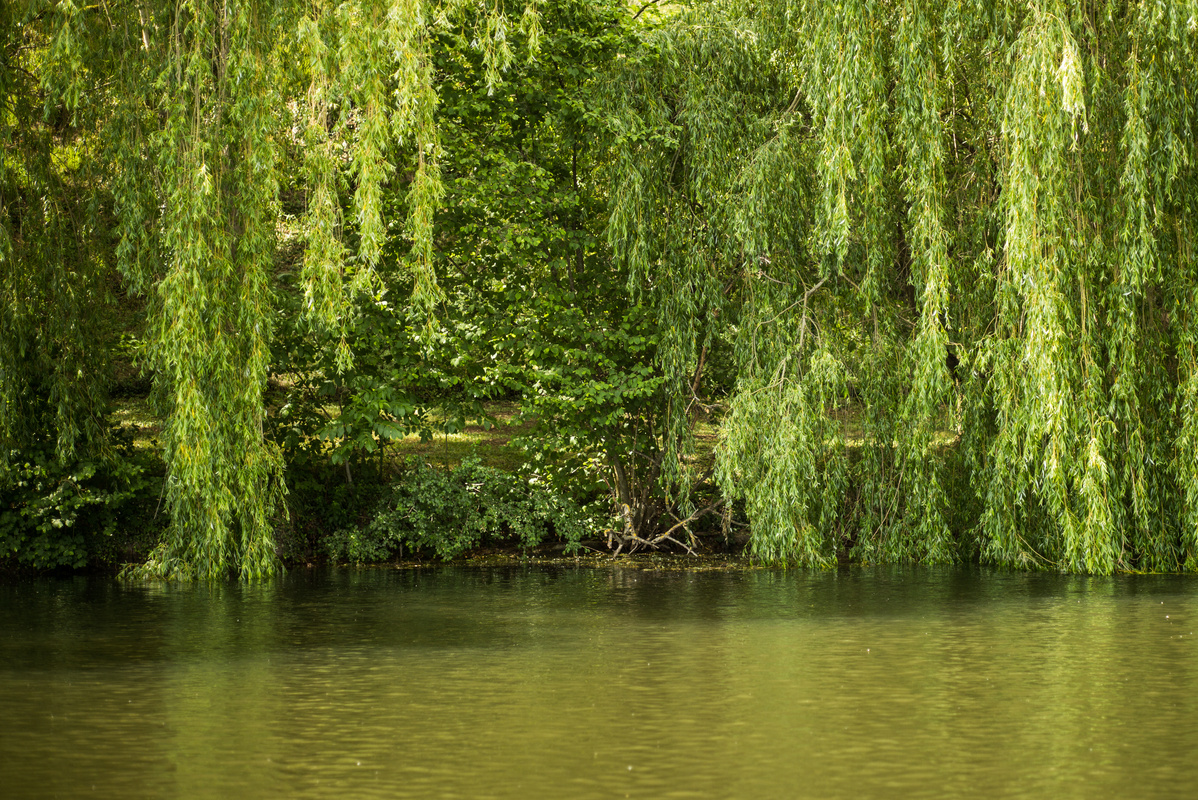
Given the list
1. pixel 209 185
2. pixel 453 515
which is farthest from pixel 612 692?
pixel 453 515

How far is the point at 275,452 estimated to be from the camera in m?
14.9

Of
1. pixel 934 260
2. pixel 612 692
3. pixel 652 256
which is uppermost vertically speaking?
pixel 652 256

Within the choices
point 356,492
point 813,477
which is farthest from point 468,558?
point 813,477

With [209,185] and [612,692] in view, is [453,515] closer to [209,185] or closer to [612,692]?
[209,185]

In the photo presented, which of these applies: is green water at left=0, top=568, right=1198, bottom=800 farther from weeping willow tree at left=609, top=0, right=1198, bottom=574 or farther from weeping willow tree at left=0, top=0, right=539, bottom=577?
weeping willow tree at left=0, top=0, right=539, bottom=577

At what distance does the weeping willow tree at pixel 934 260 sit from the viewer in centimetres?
1353

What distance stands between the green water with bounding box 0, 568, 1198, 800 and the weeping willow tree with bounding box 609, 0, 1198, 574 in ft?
4.90

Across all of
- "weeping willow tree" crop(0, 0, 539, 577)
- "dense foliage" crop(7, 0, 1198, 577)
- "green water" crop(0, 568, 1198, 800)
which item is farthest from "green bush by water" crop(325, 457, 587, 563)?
"green water" crop(0, 568, 1198, 800)

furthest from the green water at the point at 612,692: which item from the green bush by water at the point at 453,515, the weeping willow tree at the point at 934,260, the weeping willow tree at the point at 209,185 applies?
the green bush by water at the point at 453,515

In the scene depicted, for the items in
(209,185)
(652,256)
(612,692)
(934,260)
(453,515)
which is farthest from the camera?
(453,515)

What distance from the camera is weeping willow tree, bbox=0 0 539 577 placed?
1358 centimetres

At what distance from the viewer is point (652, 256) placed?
16.8 meters

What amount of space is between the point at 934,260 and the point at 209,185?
741cm

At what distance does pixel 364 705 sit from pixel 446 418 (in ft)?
30.6
